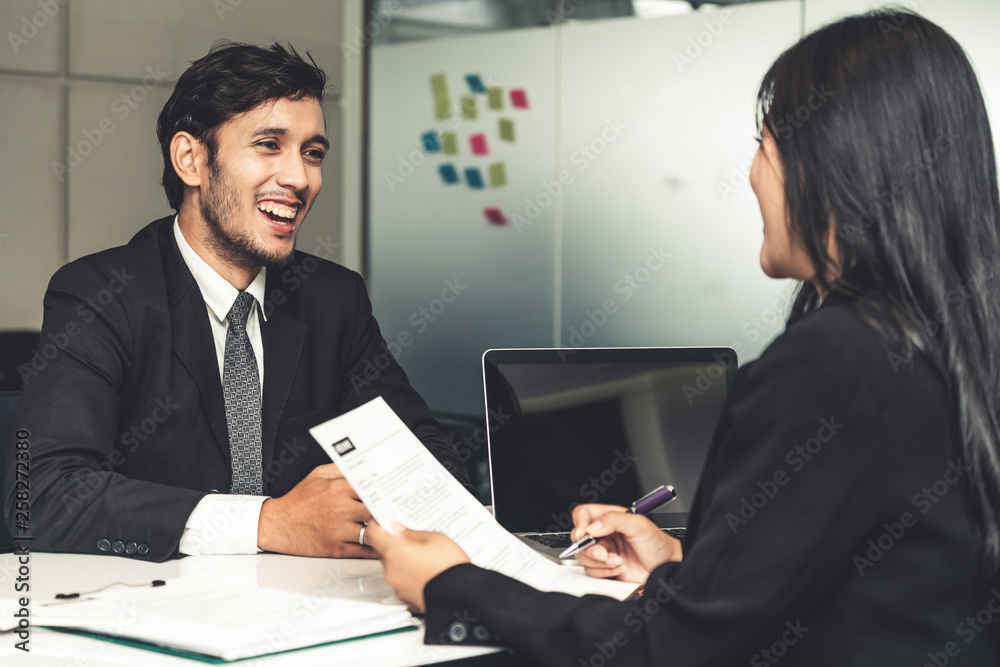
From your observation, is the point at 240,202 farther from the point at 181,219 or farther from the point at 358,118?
the point at 358,118

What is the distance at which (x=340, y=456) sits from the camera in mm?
1084

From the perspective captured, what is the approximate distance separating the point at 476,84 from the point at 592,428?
106 inches

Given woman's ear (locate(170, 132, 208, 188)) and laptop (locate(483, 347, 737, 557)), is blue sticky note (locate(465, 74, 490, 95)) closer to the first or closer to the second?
woman's ear (locate(170, 132, 208, 188))

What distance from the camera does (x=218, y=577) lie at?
1.19m

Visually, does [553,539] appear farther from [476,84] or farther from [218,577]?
[476,84]

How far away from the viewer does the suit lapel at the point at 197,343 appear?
64.6 inches

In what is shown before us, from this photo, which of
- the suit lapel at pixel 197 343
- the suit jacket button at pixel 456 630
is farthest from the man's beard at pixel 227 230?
the suit jacket button at pixel 456 630

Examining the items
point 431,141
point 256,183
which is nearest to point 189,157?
point 256,183

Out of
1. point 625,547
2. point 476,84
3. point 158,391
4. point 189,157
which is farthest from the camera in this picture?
point 476,84

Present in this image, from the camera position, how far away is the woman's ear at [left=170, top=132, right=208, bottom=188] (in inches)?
72.7

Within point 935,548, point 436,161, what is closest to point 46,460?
point 935,548

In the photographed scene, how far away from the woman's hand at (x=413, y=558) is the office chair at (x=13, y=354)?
4.68ft

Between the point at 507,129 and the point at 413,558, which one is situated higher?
the point at 507,129

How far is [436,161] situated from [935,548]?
339 cm
